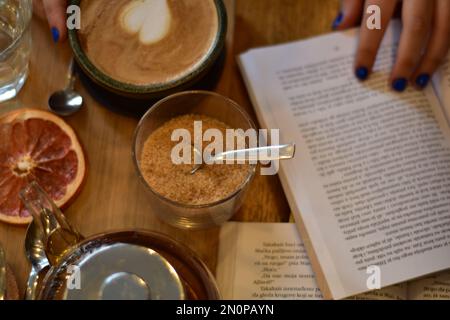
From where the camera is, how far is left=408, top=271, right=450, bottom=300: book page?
0.71 m

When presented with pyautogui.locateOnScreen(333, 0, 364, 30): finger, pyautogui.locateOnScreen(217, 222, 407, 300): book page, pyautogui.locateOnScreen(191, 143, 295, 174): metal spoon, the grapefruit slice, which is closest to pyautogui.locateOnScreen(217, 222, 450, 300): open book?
pyautogui.locateOnScreen(217, 222, 407, 300): book page

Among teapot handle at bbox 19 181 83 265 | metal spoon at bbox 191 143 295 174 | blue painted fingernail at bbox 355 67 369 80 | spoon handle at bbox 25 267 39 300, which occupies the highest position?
metal spoon at bbox 191 143 295 174

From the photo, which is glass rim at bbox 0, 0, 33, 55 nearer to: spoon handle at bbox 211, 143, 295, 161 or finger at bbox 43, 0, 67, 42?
finger at bbox 43, 0, 67, 42

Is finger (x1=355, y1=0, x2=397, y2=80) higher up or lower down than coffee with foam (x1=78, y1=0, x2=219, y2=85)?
lower down

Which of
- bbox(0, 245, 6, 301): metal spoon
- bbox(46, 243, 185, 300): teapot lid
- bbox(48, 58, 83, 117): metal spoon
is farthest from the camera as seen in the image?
bbox(48, 58, 83, 117): metal spoon

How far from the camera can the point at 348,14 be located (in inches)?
32.2

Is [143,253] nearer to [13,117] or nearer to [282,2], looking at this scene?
[13,117]

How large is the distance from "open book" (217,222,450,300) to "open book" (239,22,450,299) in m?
0.02

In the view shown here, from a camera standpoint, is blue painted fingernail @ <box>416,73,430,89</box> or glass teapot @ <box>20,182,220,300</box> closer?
glass teapot @ <box>20,182,220,300</box>

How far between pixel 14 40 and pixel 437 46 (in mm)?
601

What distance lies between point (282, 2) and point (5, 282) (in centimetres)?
56

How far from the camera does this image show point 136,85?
2.32 feet
